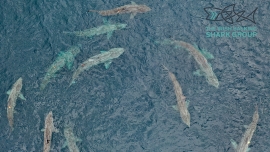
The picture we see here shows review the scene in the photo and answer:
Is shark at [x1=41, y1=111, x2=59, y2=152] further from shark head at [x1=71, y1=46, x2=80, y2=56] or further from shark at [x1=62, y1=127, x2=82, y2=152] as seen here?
shark head at [x1=71, y1=46, x2=80, y2=56]

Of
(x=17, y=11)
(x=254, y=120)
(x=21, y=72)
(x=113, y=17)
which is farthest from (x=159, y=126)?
(x=17, y=11)

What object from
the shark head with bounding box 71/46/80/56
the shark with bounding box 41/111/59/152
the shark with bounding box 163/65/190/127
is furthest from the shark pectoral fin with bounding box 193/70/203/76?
the shark with bounding box 41/111/59/152

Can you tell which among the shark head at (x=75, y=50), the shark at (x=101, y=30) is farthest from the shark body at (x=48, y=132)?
the shark at (x=101, y=30)

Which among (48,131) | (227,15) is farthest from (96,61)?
(227,15)

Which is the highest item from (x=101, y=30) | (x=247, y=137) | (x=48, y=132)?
(x=101, y=30)

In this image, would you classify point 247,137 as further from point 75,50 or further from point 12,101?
point 12,101

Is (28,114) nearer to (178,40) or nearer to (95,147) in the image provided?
(95,147)
